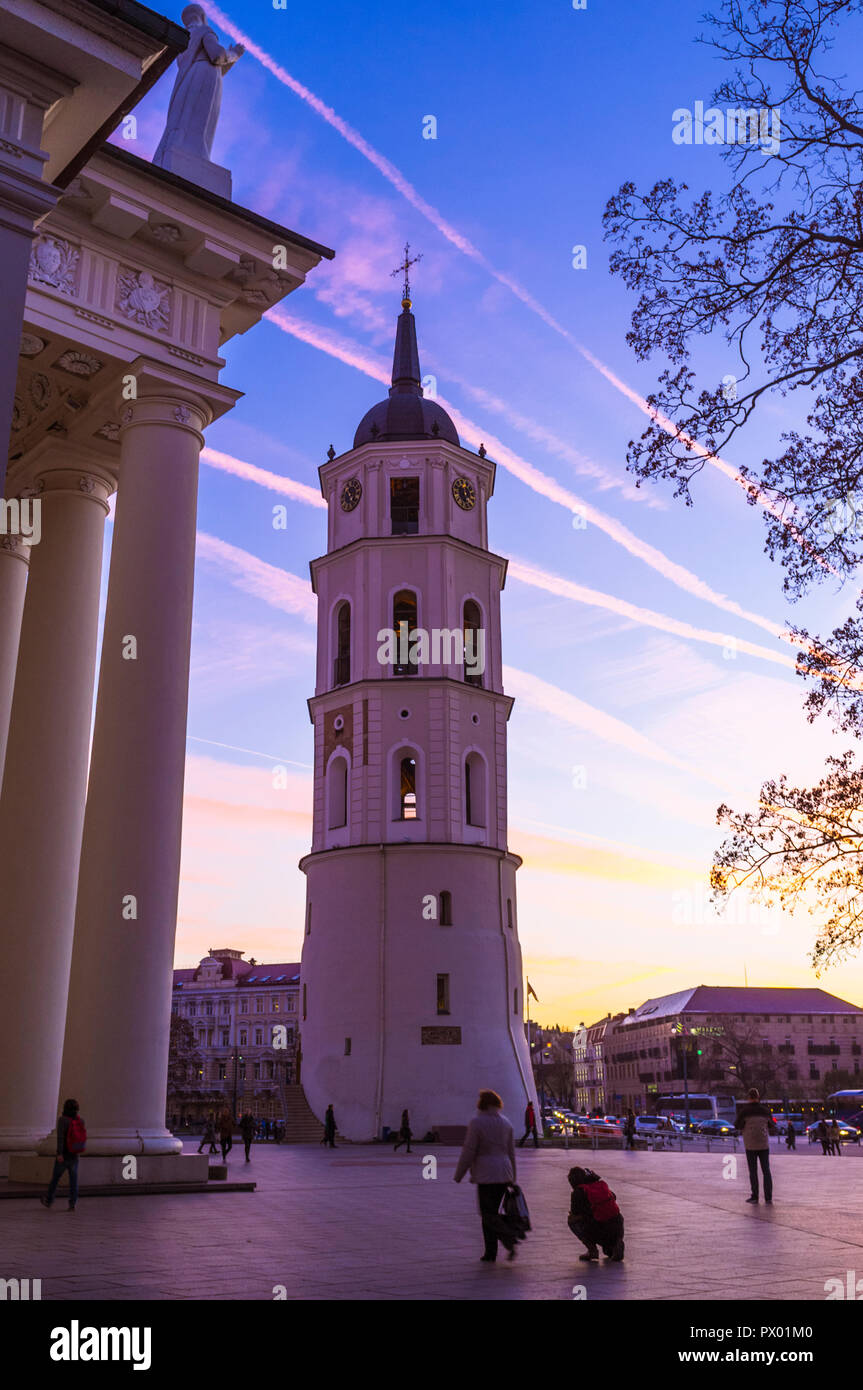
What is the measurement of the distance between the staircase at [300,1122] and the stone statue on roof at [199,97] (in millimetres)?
34808

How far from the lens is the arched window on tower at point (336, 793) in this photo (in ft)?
154

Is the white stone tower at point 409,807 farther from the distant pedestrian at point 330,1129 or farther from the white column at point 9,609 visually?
the white column at point 9,609

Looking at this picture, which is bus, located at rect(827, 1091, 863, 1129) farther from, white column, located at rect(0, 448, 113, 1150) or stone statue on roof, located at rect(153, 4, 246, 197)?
stone statue on roof, located at rect(153, 4, 246, 197)

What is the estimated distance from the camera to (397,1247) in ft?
33.7

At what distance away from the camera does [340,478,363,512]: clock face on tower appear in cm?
5131

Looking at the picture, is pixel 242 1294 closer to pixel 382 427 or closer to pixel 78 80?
pixel 78 80

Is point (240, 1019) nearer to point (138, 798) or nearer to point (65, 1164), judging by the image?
point (138, 798)

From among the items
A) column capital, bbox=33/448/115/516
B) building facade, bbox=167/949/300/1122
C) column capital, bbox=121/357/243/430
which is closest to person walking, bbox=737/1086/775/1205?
column capital, bbox=121/357/243/430

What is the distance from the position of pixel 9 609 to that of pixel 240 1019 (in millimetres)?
129865

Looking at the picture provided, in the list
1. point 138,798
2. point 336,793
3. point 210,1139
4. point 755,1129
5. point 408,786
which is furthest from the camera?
point 336,793

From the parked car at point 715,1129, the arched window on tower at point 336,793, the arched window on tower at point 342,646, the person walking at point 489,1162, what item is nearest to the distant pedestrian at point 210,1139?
the arched window on tower at point 336,793

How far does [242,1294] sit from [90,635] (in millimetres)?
12657

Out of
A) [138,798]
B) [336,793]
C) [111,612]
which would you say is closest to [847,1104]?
[336,793]
